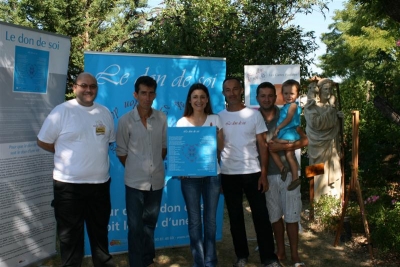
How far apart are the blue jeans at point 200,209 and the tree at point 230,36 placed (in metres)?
4.13

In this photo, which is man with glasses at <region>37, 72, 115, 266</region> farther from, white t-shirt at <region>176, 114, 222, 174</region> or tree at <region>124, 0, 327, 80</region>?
tree at <region>124, 0, 327, 80</region>

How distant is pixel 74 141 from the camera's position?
3.52 m

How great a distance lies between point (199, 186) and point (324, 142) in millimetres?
3452

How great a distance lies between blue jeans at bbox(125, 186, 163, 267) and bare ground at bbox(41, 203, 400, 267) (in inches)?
32.2

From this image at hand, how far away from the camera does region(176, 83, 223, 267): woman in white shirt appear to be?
13.1 ft

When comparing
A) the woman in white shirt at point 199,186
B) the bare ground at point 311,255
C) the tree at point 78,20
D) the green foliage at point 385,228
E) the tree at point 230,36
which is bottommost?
the bare ground at point 311,255

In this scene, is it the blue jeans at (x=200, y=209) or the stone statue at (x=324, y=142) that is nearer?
the blue jeans at (x=200, y=209)

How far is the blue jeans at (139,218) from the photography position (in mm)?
3939

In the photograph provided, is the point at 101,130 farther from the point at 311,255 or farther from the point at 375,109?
the point at 375,109

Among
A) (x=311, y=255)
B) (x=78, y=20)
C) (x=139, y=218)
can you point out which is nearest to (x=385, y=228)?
(x=311, y=255)

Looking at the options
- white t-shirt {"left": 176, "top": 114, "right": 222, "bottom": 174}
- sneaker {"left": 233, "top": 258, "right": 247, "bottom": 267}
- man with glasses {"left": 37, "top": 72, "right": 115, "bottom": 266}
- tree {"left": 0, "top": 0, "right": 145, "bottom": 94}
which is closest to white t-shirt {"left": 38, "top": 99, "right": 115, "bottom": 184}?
man with glasses {"left": 37, "top": 72, "right": 115, "bottom": 266}

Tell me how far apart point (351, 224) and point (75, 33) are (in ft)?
54.0

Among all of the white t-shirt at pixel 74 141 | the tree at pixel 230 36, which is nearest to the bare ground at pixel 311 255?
the white t-shirt at pixel 74 141

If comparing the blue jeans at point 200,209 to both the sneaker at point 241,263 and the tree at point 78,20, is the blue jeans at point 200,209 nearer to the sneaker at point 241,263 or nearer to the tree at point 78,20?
the sneaker at point 241,263
